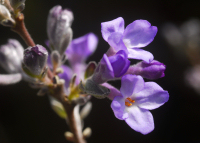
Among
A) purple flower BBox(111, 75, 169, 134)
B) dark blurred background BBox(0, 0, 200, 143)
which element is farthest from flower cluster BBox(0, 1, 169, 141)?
dark blurred background BBox(0, 0, 200, 143)

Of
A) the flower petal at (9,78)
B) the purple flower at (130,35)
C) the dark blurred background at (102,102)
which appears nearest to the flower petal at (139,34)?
the purple flower at (130,35)

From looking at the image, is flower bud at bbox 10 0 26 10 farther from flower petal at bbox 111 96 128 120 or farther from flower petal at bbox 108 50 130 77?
flower petal at bbox 111 96 128 120

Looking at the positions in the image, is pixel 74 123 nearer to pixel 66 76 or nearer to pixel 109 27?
pixel 66 76

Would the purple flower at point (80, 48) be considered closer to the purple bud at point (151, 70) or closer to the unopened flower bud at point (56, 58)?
the unopened flower bud at point (56, 58)

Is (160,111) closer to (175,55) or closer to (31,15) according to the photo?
(175,55)

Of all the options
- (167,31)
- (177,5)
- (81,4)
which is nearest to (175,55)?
(167,31)

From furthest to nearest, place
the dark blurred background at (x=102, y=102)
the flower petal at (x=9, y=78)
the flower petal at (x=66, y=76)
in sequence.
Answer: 1. the dark blurred background at (x=102, y=102)
2. the flower petal at (x=66, y=76)
3. the flower petal at (x=9, y=78)
